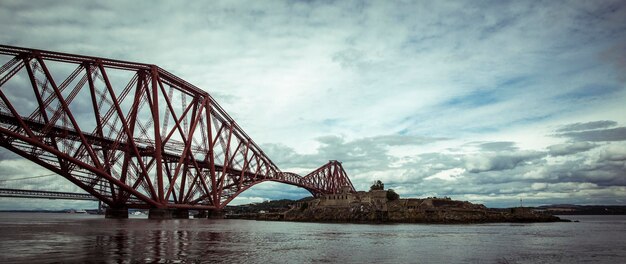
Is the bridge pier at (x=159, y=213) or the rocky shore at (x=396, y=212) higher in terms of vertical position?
the bridge pier at (x=159, y=213)

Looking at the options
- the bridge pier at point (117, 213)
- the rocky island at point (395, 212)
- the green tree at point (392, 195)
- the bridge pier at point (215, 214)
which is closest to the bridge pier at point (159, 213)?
the bridge pier at point (117, 213)

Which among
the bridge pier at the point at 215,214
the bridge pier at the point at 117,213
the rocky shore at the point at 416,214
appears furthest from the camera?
the rocky shore at the point at 416,214

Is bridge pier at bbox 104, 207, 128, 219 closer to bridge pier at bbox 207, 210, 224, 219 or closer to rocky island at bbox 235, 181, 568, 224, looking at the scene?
bridge pier at bbox 207, 210, 224, 219

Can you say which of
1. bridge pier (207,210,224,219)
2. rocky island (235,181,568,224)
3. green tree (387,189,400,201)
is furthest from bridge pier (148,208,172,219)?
green tree (387,189,400,201)

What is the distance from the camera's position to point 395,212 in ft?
360

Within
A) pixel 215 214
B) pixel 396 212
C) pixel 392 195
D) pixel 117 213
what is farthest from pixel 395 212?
pixel 117 213

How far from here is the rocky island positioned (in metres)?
106

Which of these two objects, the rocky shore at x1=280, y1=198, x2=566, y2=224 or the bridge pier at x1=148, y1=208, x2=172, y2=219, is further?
the rocky shore at x1=280, y1=198, x2=566, y2=224

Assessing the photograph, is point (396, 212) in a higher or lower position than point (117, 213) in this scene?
lower

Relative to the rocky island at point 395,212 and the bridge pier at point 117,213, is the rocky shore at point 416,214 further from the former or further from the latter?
the bridge pier at point 117,213

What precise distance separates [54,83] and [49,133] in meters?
6.57

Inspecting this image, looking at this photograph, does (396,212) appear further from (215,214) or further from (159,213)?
(159,213)

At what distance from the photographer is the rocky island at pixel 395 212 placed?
10650 centimetres

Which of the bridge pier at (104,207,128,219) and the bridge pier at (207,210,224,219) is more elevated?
→ the bridge pier at (104,207,128,219)
